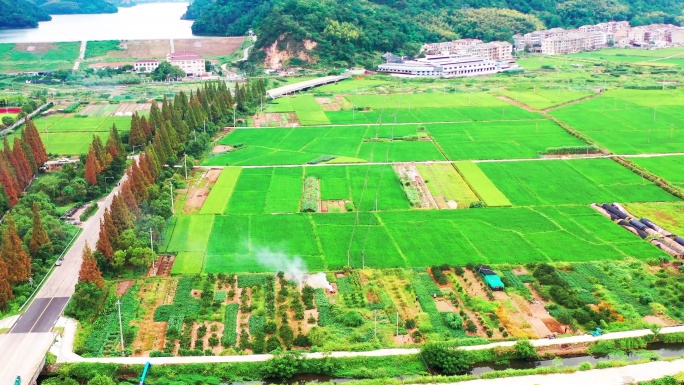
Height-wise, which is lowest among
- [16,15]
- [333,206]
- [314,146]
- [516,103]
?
[333,206]

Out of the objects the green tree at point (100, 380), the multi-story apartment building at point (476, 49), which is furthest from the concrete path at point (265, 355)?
the multi-story apartment building at point (476, 49)

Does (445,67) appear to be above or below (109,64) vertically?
below

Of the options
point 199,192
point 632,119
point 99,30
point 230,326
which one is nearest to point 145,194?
point 199,192

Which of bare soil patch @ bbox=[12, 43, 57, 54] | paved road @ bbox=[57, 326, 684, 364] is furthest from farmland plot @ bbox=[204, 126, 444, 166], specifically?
bare soil patch @ bbox=[12, 43, 57, 54]

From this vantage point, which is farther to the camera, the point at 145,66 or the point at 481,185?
the point at 145,66

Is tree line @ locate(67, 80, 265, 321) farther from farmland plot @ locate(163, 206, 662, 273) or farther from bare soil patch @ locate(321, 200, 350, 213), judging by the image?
bare soil patch @ locate(321, 200, 350, 213)

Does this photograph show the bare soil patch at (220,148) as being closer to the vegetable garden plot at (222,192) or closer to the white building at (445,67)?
the vegetable garden plot at (222,192)

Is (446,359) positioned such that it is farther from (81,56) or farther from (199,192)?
(81,56)
